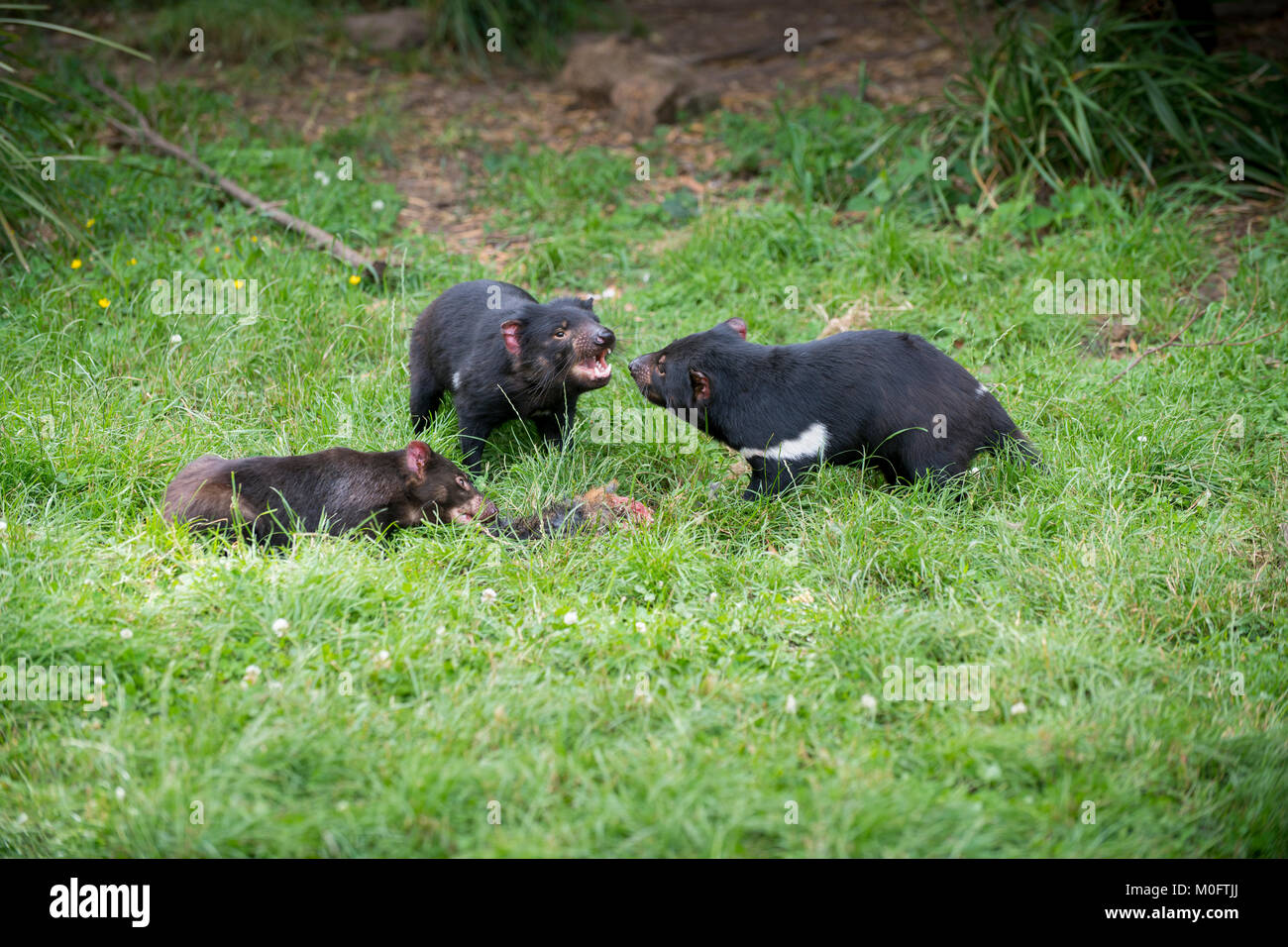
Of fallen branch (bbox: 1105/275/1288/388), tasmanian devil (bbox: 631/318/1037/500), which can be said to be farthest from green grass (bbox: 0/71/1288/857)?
tasmanian devil (bbox: 631/318/1037/500)

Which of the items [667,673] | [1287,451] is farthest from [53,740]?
[1287,451]

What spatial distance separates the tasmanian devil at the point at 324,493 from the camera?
12.3ft

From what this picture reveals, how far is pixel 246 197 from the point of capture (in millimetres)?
6336

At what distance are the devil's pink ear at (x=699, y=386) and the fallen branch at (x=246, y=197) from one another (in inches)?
90.6

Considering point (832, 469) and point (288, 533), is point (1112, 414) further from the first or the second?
point (288, 533)

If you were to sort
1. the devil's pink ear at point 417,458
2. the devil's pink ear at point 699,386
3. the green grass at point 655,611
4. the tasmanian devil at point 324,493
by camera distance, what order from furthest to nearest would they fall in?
1. the devil's pink ear at point 699,386
2. the devil's pink ear at point 417,458
3. the tasmanian devil at point 324,493
4. the green grass at point 655,611

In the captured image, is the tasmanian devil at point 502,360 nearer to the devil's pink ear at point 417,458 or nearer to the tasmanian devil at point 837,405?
the tasmanian devil at point 837,405

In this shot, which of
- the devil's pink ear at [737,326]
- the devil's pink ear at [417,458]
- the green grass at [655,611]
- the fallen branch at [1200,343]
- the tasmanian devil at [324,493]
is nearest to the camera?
the green grass at [655,611]

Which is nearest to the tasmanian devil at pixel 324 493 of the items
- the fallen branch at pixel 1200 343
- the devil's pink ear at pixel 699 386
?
the devil's pink ear at pixel 699 386

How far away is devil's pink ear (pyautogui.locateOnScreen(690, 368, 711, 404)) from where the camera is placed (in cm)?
423

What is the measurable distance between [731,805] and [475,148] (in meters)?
5.99

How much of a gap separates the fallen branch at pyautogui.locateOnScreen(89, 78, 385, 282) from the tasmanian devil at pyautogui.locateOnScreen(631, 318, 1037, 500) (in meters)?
2.32

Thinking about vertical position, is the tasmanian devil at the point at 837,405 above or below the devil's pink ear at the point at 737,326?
below
